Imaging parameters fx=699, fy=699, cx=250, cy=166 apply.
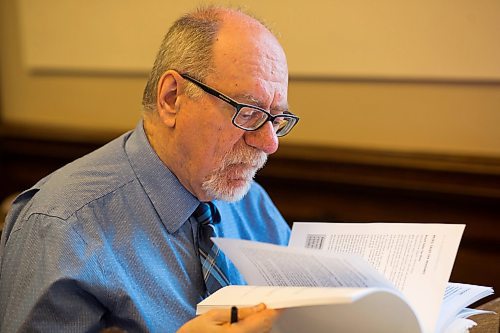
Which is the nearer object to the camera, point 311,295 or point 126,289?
point 311,295

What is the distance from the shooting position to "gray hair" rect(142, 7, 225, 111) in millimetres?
1657

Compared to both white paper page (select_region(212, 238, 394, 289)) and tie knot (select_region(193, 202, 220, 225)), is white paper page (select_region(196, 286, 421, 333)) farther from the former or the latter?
tie knot (select_region(193, 202, 220, 225))

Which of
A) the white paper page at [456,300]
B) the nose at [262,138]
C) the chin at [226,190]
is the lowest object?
the white paper page at [456,300]

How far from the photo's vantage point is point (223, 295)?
1.37m

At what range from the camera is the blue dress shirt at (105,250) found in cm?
143

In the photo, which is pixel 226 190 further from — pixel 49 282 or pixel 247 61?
pixel 49 282

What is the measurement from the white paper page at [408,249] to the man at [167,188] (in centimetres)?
24

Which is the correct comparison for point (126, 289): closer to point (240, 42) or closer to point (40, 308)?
point (40, 308)

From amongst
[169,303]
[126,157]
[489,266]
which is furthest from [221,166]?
[489,266]

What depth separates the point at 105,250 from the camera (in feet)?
4.92

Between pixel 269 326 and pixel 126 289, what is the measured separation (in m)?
0.36

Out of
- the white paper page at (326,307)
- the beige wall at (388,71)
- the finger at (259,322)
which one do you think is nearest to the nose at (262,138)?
the white paper page at (326,307)

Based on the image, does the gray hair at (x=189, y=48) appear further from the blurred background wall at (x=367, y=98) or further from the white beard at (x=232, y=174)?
the blurred background wall at (x=367, y=98)

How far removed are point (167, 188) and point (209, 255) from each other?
19cm
